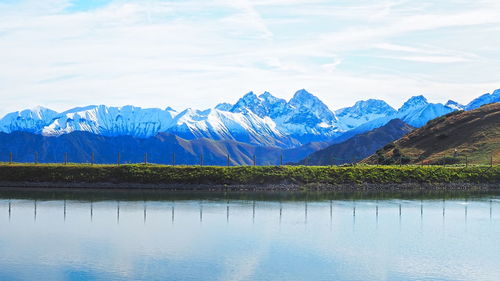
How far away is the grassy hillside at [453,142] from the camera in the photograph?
481ft

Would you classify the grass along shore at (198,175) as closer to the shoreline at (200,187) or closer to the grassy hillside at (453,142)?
the shoreline at (200,187)

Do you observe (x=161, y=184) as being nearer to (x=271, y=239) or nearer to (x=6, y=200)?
(x=6, y=200)

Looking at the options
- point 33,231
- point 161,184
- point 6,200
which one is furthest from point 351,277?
point 161,184

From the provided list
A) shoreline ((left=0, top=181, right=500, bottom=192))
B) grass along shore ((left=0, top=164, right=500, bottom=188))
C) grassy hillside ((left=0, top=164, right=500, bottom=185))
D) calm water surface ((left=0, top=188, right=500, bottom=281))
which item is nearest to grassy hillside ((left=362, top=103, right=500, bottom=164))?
grass along shore ((left=0, top=164, right=500, bottom=188))

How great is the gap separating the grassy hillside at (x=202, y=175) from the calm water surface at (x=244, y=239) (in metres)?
19.0

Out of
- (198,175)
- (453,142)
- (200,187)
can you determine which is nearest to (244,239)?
(200,187)

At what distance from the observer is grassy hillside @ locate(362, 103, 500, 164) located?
481 ft

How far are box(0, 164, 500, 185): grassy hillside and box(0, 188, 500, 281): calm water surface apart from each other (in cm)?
1905

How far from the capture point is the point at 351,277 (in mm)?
41188

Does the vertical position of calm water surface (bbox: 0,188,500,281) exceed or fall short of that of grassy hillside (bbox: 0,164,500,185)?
it falls short

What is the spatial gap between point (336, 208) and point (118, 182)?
44.5 metres

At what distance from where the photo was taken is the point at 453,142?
165750 mm

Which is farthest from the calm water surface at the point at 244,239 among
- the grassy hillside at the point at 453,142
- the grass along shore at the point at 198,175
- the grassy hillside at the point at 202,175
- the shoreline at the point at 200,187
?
the grassy hillside at the point at 453,142

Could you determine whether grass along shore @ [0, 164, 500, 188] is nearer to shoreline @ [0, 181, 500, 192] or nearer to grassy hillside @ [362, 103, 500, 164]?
shoreline @ [0, 181, 500, 192]
